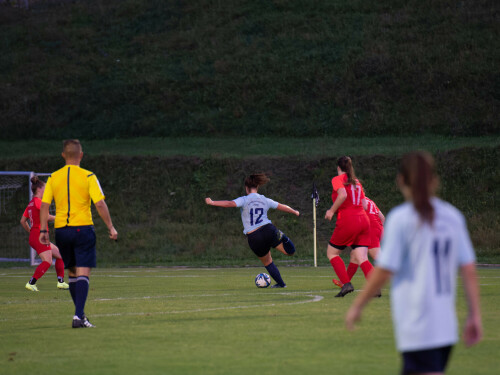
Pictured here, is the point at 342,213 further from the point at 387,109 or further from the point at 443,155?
the point at 387,109

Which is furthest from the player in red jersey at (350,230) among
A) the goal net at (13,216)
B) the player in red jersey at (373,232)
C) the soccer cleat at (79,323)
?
the goal net at (13,216)

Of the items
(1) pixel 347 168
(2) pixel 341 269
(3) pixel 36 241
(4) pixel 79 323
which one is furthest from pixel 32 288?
(4) pixel 79 323

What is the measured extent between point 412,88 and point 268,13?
12.3m

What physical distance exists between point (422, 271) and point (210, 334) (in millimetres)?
5694

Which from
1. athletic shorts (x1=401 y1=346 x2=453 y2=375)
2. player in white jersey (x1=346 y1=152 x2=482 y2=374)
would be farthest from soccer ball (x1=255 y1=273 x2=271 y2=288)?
athletic shorts (x1=401 y1=346 x2=453 y2=375)

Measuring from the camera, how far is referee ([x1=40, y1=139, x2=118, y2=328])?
1102cm

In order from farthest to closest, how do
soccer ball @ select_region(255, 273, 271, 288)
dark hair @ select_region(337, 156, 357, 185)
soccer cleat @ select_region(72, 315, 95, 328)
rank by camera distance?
soccer ball @ select_region(255, 273, 271, 288) < dark hair @ select_region(337, 156, 357, 185) < soccer cleat @ select_region(72, 315, 95, 328)

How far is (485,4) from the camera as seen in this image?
4897 centimetres

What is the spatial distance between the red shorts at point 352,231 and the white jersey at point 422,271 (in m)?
Answer: 9.62

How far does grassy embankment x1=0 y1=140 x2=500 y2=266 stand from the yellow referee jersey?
724 inches

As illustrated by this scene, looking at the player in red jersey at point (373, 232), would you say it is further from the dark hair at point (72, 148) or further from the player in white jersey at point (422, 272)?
the player in white jersey at point (422, 272)

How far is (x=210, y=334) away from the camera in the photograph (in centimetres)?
1048

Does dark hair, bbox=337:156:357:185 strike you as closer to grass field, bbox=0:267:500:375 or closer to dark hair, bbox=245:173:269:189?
grass field, bbox=0:267:500:375

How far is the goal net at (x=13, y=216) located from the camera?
33.7m
